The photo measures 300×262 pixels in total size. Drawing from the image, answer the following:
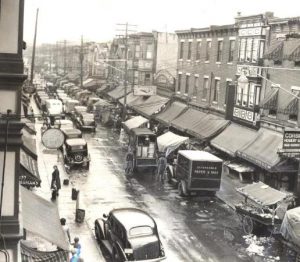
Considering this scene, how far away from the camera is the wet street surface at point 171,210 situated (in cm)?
2002

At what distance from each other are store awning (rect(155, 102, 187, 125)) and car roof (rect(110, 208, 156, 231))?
87.6 feet

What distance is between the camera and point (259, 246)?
20734mm

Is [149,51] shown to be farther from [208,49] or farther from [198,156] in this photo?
[198,156]

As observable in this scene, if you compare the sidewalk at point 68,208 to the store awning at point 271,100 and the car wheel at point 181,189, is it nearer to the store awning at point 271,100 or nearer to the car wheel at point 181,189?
the car wheel at point 181,189

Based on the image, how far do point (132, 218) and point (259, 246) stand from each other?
5.76 metres

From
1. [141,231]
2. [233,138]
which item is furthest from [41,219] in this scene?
[233,138]

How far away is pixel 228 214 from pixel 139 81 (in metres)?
43.6

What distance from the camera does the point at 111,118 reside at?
57750 millimetres

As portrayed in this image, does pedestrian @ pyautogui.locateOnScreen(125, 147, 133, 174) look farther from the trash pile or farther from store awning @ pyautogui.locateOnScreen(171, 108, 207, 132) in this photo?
the trash pile

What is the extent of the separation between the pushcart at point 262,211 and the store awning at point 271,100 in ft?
32.2

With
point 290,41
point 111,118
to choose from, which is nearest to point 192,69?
point 111,118

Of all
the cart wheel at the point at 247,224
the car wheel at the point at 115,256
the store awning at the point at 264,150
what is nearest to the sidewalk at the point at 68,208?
the car wheel at the point at 115,256

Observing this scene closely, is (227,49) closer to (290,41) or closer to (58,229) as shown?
(290,41)

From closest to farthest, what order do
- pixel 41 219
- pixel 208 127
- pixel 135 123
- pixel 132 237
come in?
pixel 41 219
pixel 132 237
pixel 208 127
pixel 135 123
